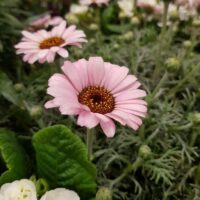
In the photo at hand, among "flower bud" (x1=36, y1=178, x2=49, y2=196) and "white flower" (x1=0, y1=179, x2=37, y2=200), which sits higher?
"white flower" (x1=0, y1=179, x2=37, y2=200)

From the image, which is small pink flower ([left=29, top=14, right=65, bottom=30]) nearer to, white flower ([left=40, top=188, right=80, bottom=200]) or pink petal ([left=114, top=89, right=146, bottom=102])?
pink petal ([left=114, top=89, right=146, bottom=102])

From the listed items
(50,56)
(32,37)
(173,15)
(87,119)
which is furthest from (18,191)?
(173,15)

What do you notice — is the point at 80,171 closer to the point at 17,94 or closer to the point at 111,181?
the point at 111,181

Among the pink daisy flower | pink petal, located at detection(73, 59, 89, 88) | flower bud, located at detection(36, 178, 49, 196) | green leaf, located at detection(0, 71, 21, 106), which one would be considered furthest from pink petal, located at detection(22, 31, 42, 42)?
flower bud, located at detection(36, 178, 49, 196)

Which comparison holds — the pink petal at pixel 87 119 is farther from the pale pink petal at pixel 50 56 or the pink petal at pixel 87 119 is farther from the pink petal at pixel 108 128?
the pale pink petal at pixel 50 56

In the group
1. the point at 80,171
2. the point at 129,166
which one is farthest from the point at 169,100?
the point at 80,171

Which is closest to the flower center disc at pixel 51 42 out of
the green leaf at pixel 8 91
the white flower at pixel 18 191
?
the green leaf at pixel 8 91
